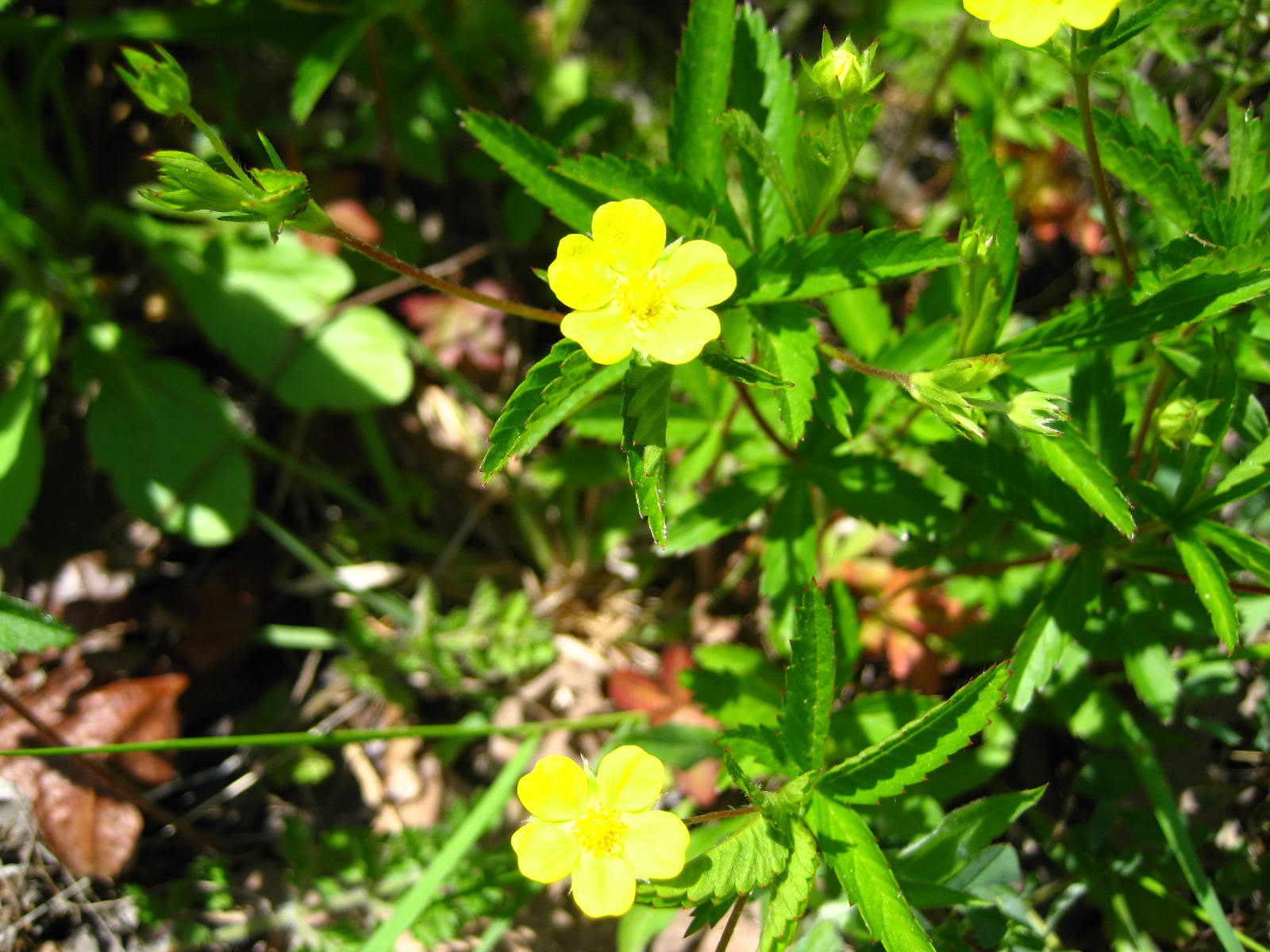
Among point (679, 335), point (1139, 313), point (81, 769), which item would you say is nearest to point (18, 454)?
Result: point (81, 769)

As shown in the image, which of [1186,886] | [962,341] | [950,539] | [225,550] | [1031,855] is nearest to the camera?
[962,341]

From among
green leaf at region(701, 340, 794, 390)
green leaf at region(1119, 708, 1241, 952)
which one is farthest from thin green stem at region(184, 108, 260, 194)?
green leaf at region(1119, 708, 1241, 952)

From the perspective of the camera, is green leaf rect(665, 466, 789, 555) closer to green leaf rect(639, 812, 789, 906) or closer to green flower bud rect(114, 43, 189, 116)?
green leaf rect(639, 812, 789, 906)

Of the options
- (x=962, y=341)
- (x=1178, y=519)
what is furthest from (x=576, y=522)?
(x=1178, y=519)

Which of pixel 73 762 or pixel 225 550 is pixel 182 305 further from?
pixel 73 762

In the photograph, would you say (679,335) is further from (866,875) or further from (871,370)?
(866,875)

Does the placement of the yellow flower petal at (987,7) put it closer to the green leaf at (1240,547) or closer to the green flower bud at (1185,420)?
the green flower bud at (1185,420)
